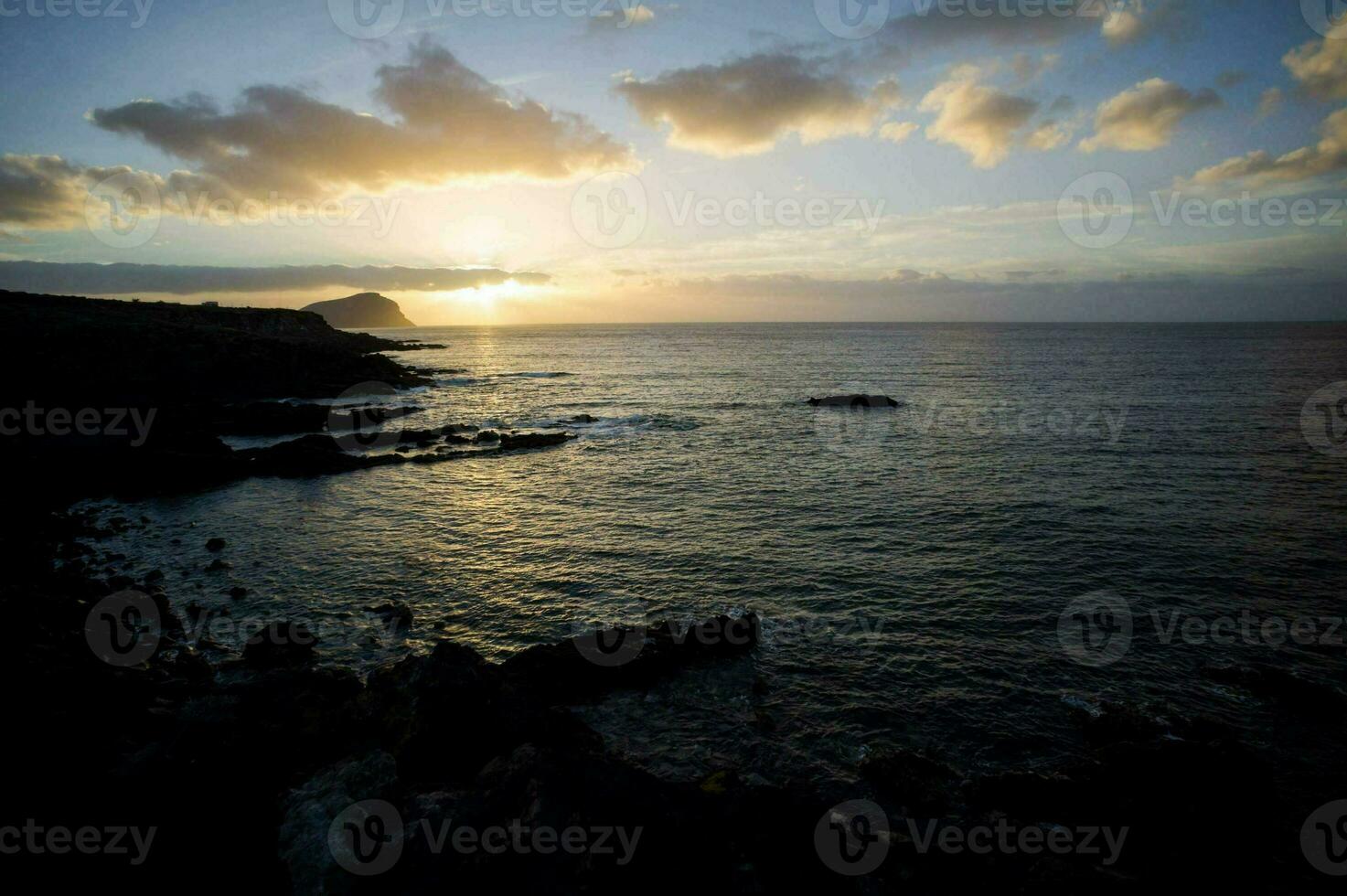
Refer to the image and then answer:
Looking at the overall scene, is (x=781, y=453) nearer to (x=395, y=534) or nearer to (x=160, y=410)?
(x=395, y=534)

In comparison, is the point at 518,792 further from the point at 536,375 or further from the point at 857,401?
the point at 536,375

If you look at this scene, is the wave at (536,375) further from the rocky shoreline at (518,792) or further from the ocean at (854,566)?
the rocky shoreline at (518,792)

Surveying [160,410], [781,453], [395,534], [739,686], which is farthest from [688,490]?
[160,410]

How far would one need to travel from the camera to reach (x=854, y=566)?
2494cm

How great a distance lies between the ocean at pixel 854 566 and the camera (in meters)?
15.9

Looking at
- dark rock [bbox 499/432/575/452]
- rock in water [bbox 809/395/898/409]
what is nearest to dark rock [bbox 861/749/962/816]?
dark rock [bbox 499/432/575/452]

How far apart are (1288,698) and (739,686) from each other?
1471 centimetres

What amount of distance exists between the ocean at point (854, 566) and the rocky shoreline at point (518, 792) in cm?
135

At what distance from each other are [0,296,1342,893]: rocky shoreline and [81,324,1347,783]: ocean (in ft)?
4.42

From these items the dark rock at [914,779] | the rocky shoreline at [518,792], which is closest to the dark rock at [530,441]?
the rocky shoreline at [518,792]

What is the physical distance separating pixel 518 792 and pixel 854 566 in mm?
18403

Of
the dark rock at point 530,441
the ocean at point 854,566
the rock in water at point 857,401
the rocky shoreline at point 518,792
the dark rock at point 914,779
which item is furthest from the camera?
the rock in water at point 857,401

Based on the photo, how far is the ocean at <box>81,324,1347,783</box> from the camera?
15.9 meters

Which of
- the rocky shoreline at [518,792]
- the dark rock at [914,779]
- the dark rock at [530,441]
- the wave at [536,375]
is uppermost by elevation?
the wave at [536,375]
